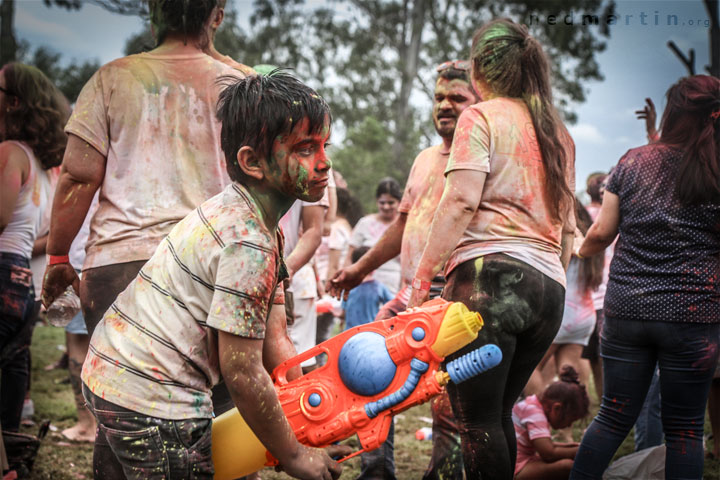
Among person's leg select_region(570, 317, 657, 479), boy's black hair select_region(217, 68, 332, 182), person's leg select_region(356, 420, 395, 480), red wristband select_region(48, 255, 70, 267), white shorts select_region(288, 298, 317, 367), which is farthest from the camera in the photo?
white shorts select_region(288, 298, 317, 367)

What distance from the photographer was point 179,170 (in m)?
2.54

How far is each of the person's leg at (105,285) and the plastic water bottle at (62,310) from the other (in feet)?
2.67

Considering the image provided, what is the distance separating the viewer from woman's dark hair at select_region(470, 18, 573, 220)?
2.76 meters

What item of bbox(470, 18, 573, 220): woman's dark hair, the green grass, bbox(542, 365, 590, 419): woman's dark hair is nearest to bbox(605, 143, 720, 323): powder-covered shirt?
bbox(470, 18, 573, 220): woman's dark hair

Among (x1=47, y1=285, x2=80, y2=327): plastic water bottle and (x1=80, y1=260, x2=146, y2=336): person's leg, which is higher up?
(x1=80, y1=260, x2=146, y2=336): person's leg

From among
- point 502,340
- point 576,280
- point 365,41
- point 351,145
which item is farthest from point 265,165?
point 365,41

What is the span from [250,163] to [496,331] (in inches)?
48.9

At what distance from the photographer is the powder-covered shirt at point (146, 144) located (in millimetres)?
2465

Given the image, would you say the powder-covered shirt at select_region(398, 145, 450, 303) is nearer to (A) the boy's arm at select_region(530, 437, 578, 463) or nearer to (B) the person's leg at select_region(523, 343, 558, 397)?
(A) the boy's arm at select_region(530, 437, 578, 463)

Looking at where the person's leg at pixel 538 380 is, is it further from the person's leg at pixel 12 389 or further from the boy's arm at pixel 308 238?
the person's leg at pixel 12 389

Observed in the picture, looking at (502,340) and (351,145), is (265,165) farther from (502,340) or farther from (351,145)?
(351,145)

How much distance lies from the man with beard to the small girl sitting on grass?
863 millimetres

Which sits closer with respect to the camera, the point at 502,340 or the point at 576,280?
the point at 502,340

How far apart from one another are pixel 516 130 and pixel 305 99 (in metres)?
1.22
